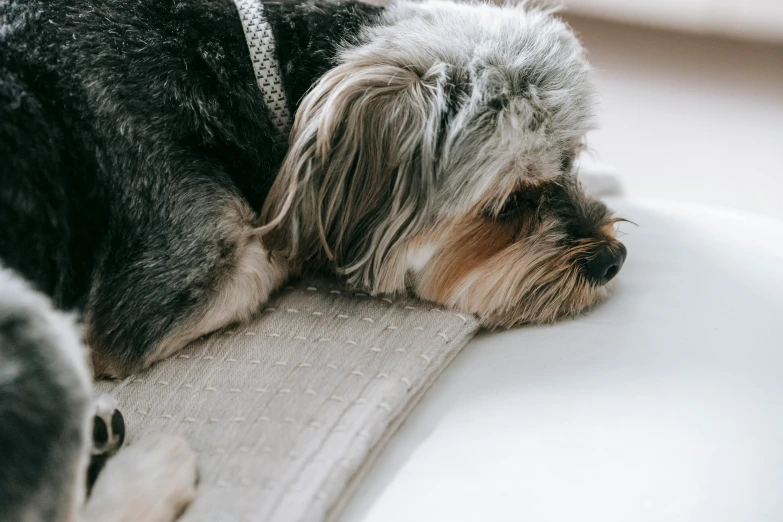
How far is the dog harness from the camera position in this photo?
143 centimetres

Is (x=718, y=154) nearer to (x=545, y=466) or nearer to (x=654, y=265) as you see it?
(x=654, y=265)

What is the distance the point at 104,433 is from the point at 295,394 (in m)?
0.30

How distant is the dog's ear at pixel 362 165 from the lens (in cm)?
132

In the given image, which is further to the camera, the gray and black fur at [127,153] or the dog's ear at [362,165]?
the dog's ear at [362,165]

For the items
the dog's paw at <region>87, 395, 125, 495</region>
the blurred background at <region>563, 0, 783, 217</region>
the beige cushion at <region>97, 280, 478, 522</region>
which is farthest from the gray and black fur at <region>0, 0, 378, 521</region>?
the blurred background at <region>563, 0, 783, 217</region>

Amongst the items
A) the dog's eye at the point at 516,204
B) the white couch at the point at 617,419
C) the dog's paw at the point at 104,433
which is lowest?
the dog's paw at the point at 104,433

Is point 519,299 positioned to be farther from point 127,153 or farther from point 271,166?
point 127,153

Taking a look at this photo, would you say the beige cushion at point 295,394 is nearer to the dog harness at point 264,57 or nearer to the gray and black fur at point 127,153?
the gray and black fur at point 127,153

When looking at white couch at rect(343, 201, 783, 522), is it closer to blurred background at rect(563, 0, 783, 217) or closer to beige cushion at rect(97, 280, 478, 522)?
beige cushion at rect(97, 280, 478, 522)

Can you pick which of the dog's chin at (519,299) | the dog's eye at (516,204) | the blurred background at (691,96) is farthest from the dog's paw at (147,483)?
the blurred background at (691,96)

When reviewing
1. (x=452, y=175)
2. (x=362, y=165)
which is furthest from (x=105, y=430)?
(x=452, y=175)

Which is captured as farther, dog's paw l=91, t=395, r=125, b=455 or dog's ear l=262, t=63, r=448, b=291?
dog's ear l=262, t=63, r=448, b=291

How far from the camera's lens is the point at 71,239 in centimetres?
124

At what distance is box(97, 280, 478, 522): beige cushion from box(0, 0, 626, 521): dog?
0.06 metres
